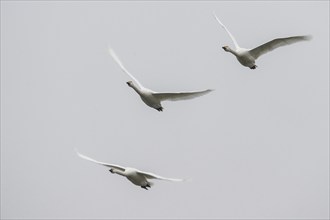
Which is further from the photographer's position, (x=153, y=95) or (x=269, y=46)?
(x=269, y=46)

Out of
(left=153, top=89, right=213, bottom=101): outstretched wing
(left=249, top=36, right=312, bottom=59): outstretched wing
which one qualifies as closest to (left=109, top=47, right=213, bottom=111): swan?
(left=153, top=89, right=213, bottom=101): outstretched wing

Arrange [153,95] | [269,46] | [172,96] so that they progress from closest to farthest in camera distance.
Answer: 1. [172,96]
2. [153,95]
3. [269,46]

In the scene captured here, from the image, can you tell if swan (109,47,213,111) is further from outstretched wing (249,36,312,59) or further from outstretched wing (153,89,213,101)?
outstretched wing (249,36,312,59)

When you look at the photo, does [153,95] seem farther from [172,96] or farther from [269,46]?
[269,46]

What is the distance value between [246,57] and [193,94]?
421 cm

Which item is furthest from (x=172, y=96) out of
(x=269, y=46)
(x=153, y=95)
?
(x=269, y=46)

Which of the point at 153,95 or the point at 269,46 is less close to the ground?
the point at 269,46

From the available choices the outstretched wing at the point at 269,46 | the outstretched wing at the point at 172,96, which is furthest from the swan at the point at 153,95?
the outstretched wing at the point at 269,46

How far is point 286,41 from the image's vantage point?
55.9 m

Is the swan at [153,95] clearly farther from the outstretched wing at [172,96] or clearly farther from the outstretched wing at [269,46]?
the outstretched wing at [269,46]

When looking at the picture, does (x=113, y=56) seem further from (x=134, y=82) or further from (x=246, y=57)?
(x=246, y=57)

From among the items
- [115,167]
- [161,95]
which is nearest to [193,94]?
[161,95]

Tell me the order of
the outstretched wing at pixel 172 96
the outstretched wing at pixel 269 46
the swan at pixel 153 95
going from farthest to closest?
the outstretched wing at pixel 269 46
the swan at pixel 153 95
the outstretched wing at pixel 172 96

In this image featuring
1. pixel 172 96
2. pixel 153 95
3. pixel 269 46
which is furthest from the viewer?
pixel 269 46
